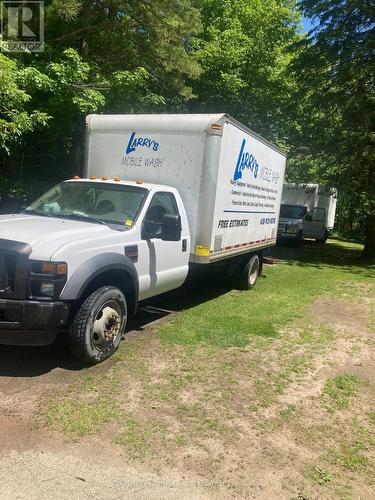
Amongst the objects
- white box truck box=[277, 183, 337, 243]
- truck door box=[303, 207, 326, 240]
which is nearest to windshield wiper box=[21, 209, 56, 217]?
white box truck box=[277, 183, 337, 243]

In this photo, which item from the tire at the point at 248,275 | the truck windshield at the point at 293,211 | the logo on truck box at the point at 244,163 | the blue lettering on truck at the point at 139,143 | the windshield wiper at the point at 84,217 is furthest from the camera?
the truck windshield at the point at 293,211

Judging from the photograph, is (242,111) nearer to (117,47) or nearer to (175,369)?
(117,47)

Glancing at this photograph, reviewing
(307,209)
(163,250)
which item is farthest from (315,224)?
(163,250)

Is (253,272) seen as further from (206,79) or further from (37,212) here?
(206,79)

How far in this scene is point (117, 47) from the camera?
41.0ft

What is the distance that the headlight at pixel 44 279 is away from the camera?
441 cm

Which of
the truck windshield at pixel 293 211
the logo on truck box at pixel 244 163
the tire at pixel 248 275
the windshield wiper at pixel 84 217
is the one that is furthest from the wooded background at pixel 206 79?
the tire at pixel 248 275

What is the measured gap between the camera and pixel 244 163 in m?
7.98

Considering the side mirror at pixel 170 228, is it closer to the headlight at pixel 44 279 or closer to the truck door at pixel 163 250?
the truck door at pixel 163 250

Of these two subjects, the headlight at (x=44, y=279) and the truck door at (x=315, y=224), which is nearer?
the headlight at (x=44, y=279)

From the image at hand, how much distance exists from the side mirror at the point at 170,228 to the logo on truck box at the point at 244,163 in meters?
2.13

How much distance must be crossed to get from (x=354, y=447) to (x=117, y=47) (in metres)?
11.4

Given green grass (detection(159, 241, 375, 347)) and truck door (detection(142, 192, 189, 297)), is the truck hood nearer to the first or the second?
truck door (detection(142, 192, 189, 297))

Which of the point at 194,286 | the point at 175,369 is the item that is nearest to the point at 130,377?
the point at 175,369
